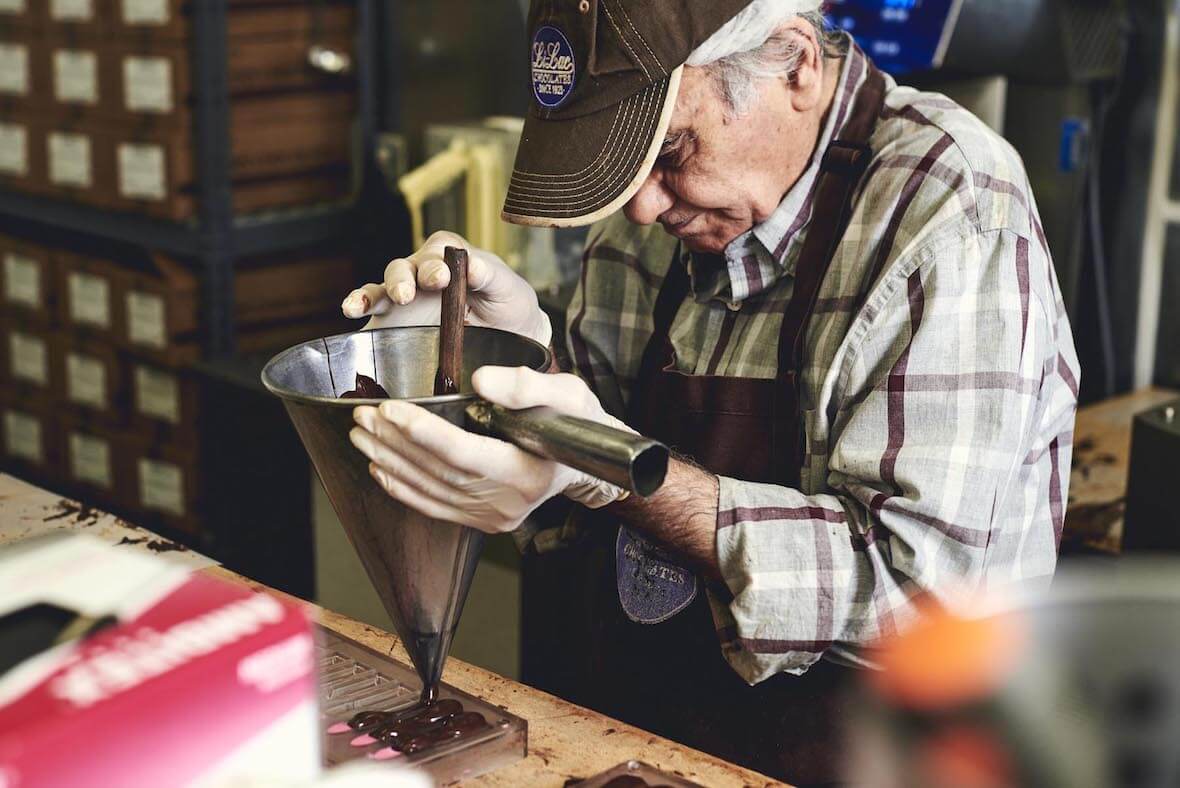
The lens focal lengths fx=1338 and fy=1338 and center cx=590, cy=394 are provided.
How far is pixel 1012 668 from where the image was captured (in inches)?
18.0

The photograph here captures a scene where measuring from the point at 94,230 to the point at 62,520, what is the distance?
1.98 m

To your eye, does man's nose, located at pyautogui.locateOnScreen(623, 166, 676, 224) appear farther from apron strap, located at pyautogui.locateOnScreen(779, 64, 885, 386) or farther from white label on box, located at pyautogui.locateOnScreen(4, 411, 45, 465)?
white label on box, located at pyautogui.locateOnScreen(4, 411, 45, 465)

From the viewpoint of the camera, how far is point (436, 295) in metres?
1.68

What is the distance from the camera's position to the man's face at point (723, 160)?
154 cm

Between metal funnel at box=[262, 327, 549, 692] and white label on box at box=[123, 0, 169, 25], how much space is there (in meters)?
2.22

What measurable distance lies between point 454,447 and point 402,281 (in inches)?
18.0

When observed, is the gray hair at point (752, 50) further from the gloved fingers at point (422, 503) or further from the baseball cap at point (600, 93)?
the gloved fingers at point (422, 503)

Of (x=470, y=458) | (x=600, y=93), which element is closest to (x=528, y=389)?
(x=470, y=458)

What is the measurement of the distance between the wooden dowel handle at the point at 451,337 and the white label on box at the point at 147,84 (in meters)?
2.23

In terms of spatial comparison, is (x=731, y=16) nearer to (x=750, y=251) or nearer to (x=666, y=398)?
(x=750, y=251)

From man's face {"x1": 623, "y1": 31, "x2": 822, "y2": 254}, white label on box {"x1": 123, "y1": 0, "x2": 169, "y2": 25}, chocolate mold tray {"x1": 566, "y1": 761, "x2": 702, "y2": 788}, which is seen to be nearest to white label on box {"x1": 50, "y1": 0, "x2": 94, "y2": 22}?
white label on box {"x1": 123, "y1": 0, "x2": 169, "y2": 25}

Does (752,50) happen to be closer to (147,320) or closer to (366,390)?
(366,390)

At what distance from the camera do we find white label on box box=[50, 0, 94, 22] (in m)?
3.44

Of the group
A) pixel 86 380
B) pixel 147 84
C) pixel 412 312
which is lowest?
pixel 86 380
